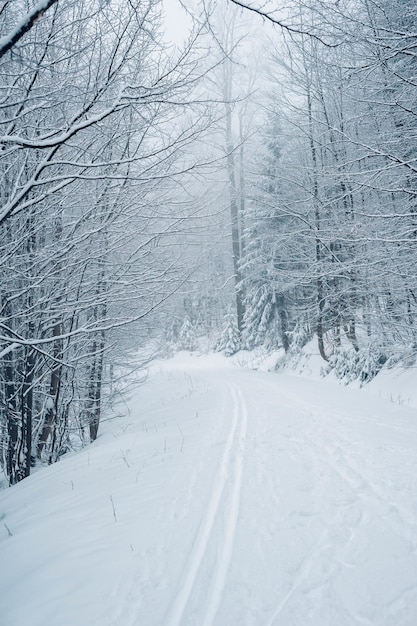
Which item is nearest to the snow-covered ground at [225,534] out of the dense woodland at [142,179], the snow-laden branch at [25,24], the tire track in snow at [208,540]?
the tire track in snow at [208,540]

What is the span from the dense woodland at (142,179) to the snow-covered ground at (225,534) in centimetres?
169

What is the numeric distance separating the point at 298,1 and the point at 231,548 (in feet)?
21.3

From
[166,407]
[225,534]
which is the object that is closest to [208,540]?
[225,534]

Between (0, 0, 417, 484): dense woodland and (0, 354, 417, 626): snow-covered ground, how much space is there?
5.54 ft

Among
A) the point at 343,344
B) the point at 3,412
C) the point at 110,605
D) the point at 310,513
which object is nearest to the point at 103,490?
the point at 110,605

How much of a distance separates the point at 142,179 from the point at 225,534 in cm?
297

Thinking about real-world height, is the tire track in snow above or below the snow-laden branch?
below

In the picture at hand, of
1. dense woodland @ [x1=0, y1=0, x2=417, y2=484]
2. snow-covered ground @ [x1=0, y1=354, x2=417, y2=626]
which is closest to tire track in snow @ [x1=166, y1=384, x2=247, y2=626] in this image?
snow-covered ground @ [x1=0, y1=354, x2=417, y2=626]

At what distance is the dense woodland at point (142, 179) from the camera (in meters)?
2.94

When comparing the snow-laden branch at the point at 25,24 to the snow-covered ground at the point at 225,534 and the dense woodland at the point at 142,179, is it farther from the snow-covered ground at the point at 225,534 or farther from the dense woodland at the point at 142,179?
the snow-covered ground at the point at 225,534

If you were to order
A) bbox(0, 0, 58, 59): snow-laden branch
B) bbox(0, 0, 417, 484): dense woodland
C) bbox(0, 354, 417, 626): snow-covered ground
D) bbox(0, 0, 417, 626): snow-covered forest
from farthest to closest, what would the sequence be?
bbox(0, 0, 417, 484): dense woodland < bbox(0, 0, 417, 626): snow-covered forest < bbox(0, 354, 417, 626): snow-covered ground < bbox(0, 0, 58, 59): snow-laden branch

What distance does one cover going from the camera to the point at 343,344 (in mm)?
13016

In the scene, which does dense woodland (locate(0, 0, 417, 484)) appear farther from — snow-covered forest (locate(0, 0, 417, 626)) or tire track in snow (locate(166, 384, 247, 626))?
tire track in snow (locate(166, 384, 247, 626))

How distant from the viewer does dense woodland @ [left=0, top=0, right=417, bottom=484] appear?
9.65 ft
